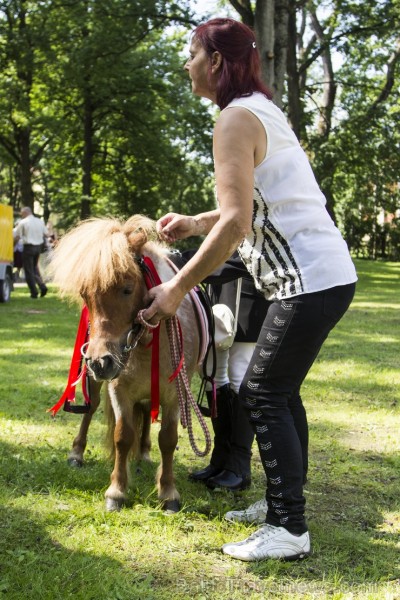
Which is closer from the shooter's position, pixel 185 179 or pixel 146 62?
pixel 146 62

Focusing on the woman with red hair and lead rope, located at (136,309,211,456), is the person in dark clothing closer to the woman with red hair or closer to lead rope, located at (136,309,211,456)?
lead rope, located at (136,309,211,456)

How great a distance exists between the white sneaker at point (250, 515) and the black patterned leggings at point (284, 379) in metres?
Answer: 0.45

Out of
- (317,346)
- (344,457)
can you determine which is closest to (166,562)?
(317,346)

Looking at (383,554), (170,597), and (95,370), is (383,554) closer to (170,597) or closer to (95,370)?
(170,597)

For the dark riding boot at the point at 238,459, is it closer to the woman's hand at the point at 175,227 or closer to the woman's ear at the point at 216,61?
the woman's hand at the point at 175,227

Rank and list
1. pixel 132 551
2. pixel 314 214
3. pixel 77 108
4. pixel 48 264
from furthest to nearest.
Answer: pixel 77 108, pixel 48 264, pixel 132 551, pixel 314 214

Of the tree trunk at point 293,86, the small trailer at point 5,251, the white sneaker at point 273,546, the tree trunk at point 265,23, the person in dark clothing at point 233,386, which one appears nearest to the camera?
the white sneaker at point 273,546

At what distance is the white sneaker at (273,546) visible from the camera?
3.16 metres

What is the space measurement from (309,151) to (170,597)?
74.0ft

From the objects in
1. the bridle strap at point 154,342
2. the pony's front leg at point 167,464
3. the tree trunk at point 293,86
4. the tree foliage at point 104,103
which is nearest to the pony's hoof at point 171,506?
the pony's front leg at point 167,464

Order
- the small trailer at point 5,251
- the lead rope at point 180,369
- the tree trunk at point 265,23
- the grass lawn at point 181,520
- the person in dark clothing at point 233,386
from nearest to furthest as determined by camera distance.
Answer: the grass lawn at point 181,520 < the lead rope at point 180,369 < the person in dark clothing at point 233,386 < the tree trunk at point 265,23 < the small trailer at point 5,251

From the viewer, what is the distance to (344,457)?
489cm

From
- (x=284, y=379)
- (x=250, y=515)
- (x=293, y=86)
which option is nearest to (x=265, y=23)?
(x=293, y=86)

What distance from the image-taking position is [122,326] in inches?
129
